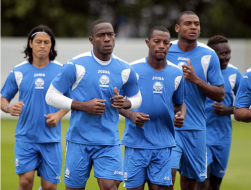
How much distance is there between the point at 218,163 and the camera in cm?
867

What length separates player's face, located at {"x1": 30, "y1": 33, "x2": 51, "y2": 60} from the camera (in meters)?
7.70

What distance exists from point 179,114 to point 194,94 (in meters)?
0.90

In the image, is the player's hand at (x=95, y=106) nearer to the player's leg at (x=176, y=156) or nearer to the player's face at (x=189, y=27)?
the player's leg at (x=176, y=156)

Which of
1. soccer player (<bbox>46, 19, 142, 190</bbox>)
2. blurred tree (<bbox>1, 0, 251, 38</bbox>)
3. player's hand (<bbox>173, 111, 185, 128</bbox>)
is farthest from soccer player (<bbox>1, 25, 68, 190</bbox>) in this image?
blurred tree (<bbox>1, 0, 251, 38</bbox>)

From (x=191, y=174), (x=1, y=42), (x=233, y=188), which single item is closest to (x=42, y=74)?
(x=191, y=174)

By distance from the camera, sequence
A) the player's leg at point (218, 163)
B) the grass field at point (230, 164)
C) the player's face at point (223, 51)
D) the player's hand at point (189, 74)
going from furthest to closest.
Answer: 1. the grass field at point (230, 164)
2. the player's leg at point (218, 163)
3. the player's face at point (223, 51)
4. the player's hand at point (189, 74)

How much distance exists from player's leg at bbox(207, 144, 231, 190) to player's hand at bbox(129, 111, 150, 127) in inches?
95.4

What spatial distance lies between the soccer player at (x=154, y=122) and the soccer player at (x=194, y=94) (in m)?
0.52

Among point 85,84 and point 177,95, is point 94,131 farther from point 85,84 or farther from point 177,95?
point 177,95

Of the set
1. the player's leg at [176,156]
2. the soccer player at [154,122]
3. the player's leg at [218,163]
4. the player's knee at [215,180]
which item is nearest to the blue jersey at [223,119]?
the player's leg at [218,163]

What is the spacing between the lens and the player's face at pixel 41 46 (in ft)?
25.3

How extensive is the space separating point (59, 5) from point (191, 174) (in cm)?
2312

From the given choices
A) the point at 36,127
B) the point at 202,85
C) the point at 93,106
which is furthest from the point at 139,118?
the point at 36,127

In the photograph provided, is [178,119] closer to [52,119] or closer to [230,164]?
[52,119]
